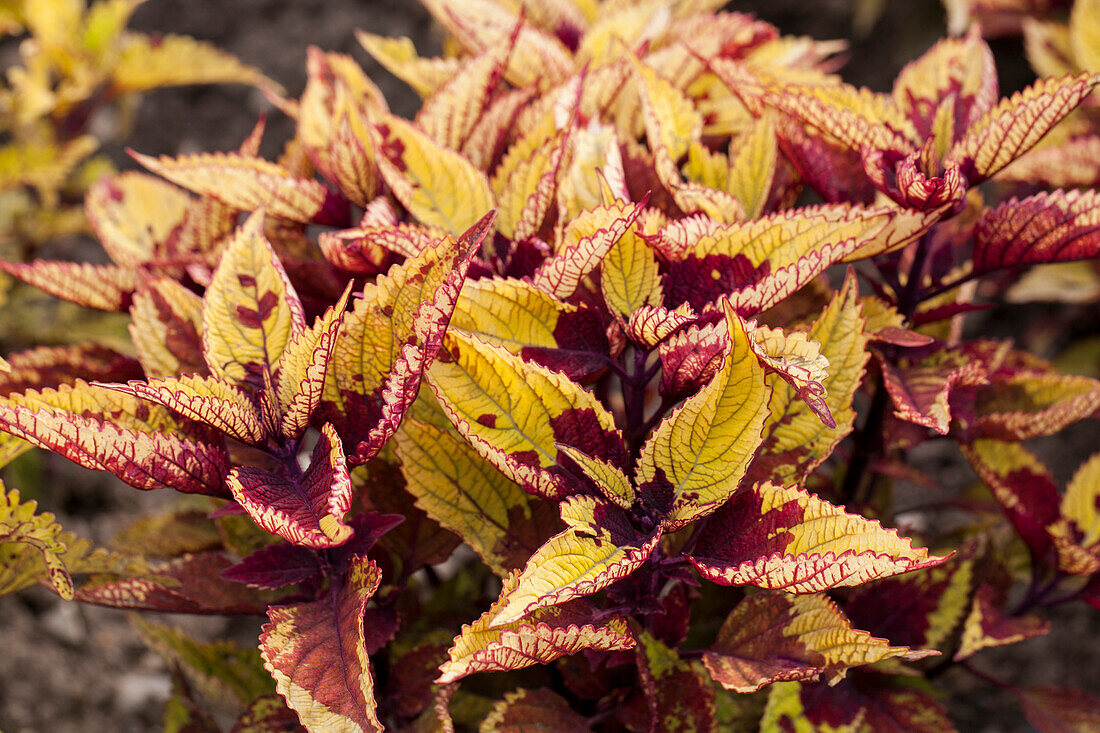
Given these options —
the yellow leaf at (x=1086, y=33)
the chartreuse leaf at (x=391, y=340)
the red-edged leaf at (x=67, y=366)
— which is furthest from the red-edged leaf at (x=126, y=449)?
the yellow leaf at (x=1086, y=33)

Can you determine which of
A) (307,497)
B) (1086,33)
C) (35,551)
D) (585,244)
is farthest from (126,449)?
(1086,33)

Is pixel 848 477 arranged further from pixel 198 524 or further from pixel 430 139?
pixel 198 524

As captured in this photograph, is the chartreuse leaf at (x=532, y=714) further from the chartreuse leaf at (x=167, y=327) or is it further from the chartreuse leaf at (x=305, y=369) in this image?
the chartreuse leaf at (x=167, y=327)

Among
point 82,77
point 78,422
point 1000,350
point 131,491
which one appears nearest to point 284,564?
point 78,422

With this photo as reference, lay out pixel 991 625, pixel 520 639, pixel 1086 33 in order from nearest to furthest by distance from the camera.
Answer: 1. pixel 520 639
2. pixel 991 625
3. pixel 1086 33

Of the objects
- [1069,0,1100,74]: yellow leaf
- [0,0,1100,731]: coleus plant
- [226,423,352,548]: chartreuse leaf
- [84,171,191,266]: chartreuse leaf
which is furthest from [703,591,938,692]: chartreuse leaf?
[1069,0,1100,74]: yellow leaf

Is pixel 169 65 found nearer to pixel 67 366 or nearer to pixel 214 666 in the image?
pixel 67 366

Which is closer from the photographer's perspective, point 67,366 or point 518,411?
point 518,411

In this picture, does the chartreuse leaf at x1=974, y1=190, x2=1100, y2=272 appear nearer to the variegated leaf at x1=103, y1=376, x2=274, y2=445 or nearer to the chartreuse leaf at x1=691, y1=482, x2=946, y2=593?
the chartreuse leaf at x1=691, y1=482, x2=946, y2=593
